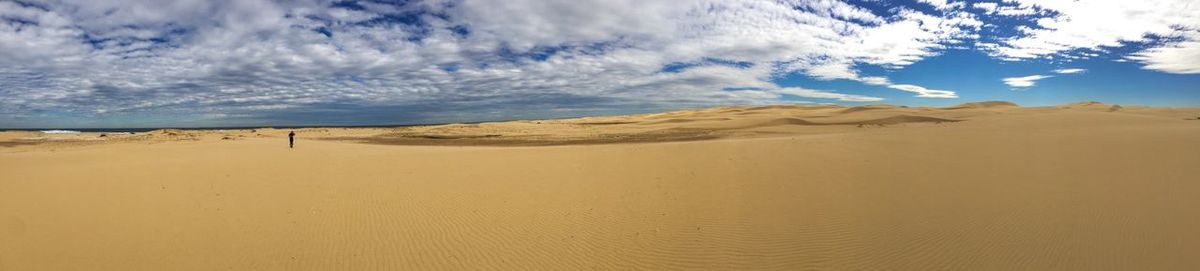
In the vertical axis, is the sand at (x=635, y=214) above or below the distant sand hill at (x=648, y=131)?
below

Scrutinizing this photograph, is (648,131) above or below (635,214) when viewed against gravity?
above

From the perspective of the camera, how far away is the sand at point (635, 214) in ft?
15.6

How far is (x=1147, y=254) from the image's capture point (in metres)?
4.59

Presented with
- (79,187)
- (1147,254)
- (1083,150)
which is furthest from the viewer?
(1083,150)

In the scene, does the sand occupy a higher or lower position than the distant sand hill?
lower

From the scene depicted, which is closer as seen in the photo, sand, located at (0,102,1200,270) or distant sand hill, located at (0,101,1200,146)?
sand, located at (0,102,1200,270)

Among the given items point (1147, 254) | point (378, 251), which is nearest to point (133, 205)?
point (378, 251)

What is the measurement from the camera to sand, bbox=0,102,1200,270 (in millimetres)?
4770

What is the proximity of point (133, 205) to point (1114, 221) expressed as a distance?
445 inches

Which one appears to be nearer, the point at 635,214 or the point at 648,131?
the point at 635,214

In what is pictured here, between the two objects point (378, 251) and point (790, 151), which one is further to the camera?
point (790, 151)

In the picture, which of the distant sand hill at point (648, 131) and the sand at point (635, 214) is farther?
the distant sand hill at point (648, 131)

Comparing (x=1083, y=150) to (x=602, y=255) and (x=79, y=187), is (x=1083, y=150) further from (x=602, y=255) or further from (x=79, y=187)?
(x=79, y=187)

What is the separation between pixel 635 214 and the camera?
6352 mm
